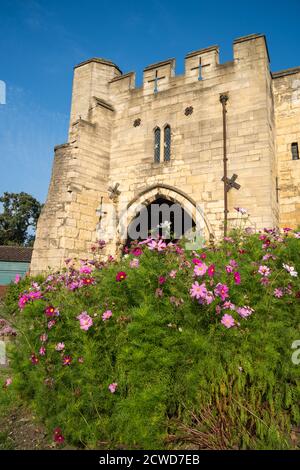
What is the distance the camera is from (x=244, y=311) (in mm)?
2545

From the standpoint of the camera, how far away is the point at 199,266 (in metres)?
2.68

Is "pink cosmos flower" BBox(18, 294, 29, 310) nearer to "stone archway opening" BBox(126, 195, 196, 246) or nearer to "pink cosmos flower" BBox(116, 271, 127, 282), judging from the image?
"pink cosmos flower" BBox(116, 271, 127, 282)

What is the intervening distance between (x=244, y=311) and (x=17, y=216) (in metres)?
46.3

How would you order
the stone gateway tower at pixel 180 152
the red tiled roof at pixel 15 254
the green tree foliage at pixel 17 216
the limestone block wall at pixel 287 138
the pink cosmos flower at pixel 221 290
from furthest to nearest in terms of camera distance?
the green tree foliage at pixel 17 216 → the red tiled roof at pixel 15 254 → the limestone block wall at pixel 287 138 → the stone gateway tower at pixel 180 152 → the pink cosmos flower at pixel 221 290

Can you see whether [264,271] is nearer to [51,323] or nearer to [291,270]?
[291,270]

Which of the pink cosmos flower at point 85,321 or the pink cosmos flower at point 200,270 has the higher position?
the pink cosmos flower at point 200,270

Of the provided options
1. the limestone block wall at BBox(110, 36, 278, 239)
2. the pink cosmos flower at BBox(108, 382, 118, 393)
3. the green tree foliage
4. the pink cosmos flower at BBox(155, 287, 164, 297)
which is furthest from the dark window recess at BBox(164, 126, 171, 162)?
the green tree foliage

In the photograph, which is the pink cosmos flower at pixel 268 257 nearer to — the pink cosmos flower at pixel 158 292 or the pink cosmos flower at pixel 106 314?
the pink cosmos flower at pixel 158 292

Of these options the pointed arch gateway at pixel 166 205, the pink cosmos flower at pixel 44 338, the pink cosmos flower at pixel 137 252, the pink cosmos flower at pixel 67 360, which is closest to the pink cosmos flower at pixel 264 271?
the pink cosmos flower at pixel 137 252

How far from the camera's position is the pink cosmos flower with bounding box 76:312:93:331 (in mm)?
2616

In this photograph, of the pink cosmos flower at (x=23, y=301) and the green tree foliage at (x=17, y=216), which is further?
the green tree foliage at (x=17, y=216)

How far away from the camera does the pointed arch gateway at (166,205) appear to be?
8836 millimetres

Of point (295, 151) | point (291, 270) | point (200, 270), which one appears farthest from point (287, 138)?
point (200, 270)

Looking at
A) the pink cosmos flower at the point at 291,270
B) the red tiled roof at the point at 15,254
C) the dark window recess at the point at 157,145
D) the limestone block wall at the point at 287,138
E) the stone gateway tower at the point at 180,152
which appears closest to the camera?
the pink cosmos flower at the point at 291,270
